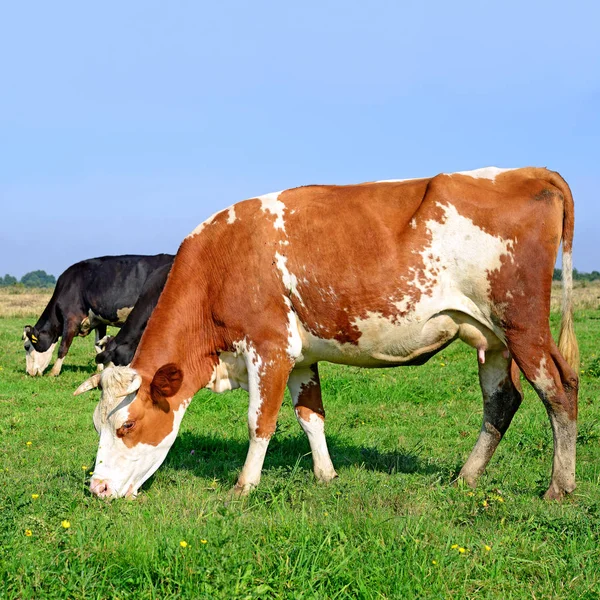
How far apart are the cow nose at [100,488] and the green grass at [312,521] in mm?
87

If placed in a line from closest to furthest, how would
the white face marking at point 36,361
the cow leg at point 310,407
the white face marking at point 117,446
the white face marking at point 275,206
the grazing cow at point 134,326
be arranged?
the white face marking at point 117,446 < the white face marking at point 275,206 < the cow leg at point 310,407 < the grazing cow at point 134,326 < the white face marking at point 36,361

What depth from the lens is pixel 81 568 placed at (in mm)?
4094

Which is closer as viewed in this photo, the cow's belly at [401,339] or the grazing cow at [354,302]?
the grazing cow at [354,302]

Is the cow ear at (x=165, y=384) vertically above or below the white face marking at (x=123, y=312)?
below

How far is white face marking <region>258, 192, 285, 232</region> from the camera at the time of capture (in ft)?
20.8

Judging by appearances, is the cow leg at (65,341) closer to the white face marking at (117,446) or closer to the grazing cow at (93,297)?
the grazing cow at (93,297)

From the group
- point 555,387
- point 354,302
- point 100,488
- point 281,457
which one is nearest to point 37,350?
point 281,457

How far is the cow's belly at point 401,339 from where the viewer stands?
19.9 feet

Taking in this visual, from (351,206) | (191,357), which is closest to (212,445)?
(191,357)

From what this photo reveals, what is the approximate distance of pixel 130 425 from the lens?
6.05 m

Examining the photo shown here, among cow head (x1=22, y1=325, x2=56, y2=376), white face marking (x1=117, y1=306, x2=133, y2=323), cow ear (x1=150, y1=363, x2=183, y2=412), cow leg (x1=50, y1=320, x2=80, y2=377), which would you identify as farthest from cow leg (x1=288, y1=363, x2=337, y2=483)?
white face marking (x1=117, y1=306, x2=133, y2=323)

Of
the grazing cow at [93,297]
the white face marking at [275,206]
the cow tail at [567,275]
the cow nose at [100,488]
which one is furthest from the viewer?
the grazing cow at [93,297]

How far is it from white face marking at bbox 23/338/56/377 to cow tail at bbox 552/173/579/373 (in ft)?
35.1

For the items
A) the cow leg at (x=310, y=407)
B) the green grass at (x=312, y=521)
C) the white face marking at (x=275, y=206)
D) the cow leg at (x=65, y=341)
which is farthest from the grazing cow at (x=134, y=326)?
the white face marking at (x=275, y=206)
